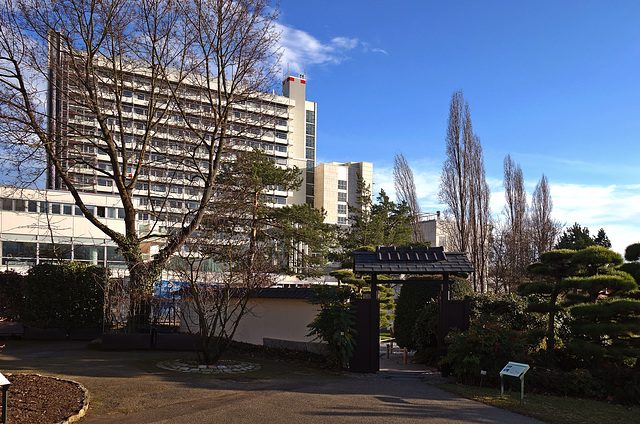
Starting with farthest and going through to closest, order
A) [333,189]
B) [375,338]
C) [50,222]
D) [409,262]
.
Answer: [333,189], [50,222], [409,262], [375,338]

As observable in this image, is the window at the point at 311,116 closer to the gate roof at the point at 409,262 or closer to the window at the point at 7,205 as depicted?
the window at the point at 7,205

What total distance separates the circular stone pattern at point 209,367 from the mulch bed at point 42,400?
3.16 m

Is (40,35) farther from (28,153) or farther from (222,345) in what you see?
(222,345)

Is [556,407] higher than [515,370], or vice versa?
[515,370]

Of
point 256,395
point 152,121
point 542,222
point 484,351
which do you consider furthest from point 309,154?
point 256,395

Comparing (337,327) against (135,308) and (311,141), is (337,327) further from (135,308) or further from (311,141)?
(311,141)

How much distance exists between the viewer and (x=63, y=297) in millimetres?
17922

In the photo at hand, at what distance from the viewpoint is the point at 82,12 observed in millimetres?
16688

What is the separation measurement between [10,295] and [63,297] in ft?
8.40

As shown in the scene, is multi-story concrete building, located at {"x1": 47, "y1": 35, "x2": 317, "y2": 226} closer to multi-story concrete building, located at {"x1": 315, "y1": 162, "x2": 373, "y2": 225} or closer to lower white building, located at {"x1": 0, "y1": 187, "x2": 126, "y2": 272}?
lower white building, located at {"x1": 0, "y1": 187, "x2": 126, "y2": 272}

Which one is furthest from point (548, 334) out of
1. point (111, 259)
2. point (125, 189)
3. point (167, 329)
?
point (111, 259)

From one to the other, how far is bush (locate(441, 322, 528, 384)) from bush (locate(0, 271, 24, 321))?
15445 millimetres

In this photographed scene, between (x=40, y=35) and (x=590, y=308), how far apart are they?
57.9ft

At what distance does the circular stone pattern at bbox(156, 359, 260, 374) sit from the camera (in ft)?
39.4
